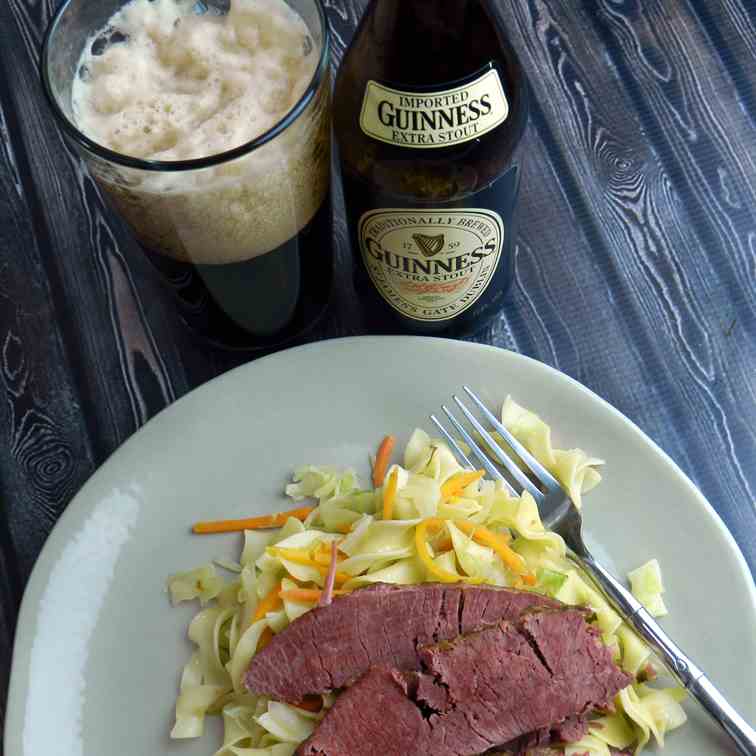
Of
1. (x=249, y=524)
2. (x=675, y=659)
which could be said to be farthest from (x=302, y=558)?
(x=675, y=659)

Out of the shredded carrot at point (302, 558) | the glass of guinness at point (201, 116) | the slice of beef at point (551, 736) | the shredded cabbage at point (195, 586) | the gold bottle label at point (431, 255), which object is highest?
Result: the glass of guinness at point (201, 116)

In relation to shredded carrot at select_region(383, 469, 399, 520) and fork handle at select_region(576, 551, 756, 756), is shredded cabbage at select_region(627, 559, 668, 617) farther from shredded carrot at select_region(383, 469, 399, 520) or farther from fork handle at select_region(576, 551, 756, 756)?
shredded carrot at select_region(383, 469, 399, 520)

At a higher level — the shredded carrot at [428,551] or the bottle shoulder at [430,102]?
the bottle shoulder at [430,102]

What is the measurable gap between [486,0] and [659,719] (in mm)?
1246

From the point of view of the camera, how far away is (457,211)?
1.74 meters

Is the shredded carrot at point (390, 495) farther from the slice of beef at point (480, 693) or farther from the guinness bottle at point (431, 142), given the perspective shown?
the guinness bottle at point (431, 142)

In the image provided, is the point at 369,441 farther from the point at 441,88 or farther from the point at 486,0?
the point at 486,0

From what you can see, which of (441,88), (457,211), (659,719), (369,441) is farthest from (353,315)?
(659,719)

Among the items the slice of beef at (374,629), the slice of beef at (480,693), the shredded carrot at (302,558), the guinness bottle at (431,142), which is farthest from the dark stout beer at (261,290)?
the slice of beef at (480,693)

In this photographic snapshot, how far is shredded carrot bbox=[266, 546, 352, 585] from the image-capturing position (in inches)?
68.2

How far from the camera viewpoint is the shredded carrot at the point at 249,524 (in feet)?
6.12

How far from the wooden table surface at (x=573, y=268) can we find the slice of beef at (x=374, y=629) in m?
0.65

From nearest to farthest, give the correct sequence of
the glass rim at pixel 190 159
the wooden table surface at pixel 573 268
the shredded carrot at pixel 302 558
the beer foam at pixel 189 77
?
1. the glass rim at pixel 190 159
2. the beer foam at pixel 189 77
3. the shredded carrot at pixel 302 558
4. the wooden table surface at pixel 573 268

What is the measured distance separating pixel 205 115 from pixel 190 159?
0.12 metres
